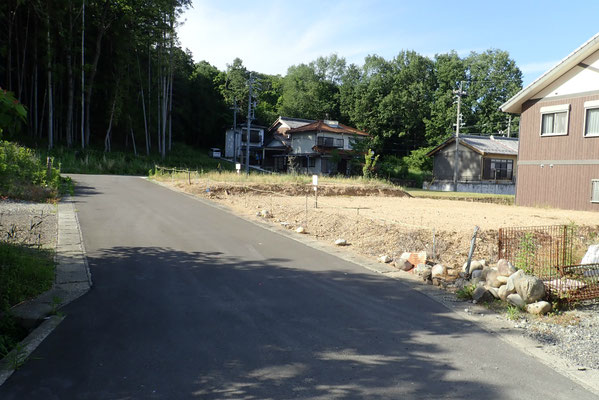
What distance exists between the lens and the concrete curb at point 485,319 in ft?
12.7

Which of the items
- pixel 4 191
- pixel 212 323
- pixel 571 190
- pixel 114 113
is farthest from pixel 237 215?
pixel 114 113

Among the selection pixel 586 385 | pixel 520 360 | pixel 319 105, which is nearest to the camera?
pixel 586 385

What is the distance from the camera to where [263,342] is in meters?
4.27

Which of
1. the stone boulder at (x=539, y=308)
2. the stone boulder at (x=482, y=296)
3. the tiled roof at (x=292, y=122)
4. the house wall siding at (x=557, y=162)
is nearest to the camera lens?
the stone boulder at (x=539, y=308)

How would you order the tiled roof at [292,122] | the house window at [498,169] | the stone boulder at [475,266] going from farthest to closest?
the tiled roof at [292,122], the house window at [498,169], the stone boulder at [475,266]

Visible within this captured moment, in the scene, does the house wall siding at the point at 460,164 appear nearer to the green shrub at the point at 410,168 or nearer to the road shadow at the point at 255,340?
the green shrub at the point at 410,168

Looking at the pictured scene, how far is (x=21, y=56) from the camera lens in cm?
3381

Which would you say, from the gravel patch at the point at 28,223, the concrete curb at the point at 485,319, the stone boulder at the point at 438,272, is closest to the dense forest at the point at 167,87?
the gravel patch at the point at 28,223

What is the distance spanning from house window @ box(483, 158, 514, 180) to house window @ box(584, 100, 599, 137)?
2010 centimetres

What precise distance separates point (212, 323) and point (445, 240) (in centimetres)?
572

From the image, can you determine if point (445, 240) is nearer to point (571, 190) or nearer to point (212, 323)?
point (212, 323)

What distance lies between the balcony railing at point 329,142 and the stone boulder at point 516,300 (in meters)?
39.1

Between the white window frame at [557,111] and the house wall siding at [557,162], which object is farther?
the white window frame at [557,111]

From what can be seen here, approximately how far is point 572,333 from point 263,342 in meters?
3.62
